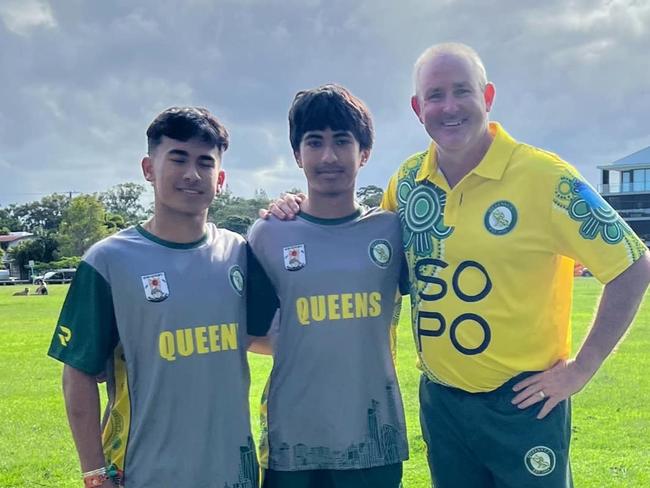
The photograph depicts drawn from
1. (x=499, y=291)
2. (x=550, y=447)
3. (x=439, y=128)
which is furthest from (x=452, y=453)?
(x=439, y=128)

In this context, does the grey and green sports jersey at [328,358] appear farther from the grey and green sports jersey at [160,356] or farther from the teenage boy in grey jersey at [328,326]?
the grey and green sports jersey at [160,356]

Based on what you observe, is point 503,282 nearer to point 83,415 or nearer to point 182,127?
point 182,127

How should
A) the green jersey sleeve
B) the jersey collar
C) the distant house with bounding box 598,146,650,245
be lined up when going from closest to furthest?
1. the green jersey sleeve
2. the jersey collar
3. the distant house with bounding box 598,146,650,245

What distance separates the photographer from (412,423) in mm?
7391

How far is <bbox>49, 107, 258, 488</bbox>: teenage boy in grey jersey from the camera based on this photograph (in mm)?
2730

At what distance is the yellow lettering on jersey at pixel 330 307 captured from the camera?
3037 millimetres

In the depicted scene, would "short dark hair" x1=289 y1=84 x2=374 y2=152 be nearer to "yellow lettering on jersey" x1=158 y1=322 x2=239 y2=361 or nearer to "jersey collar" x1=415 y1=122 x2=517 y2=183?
"jersey collar" x1=415 y1=122 x2=517 y2=183

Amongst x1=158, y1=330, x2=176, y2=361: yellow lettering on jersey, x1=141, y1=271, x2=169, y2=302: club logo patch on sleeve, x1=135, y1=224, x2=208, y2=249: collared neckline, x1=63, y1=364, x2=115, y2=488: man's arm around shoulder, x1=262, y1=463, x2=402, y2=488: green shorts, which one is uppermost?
x1=135, y1=224, x2=208, y2=249: collared neckline

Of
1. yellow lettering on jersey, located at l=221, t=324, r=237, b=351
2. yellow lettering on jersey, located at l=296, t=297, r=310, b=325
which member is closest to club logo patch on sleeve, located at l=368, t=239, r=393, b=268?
yellow lettering on jersey, located at l=296, t=297, r=310, b=325

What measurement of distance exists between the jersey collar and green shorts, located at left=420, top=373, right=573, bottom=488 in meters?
0.97

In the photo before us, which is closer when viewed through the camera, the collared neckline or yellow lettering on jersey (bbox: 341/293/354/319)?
the collared neckline

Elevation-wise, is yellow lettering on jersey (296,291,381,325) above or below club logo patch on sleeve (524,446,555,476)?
above

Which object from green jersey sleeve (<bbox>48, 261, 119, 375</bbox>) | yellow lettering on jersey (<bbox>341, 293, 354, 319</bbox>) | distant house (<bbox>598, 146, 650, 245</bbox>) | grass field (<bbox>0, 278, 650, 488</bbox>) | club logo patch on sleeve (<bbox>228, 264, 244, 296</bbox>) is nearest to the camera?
green jersey sleeve (<bbox>48, 261, 119, 375</bbox>)

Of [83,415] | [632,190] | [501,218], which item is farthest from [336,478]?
[632,190]
